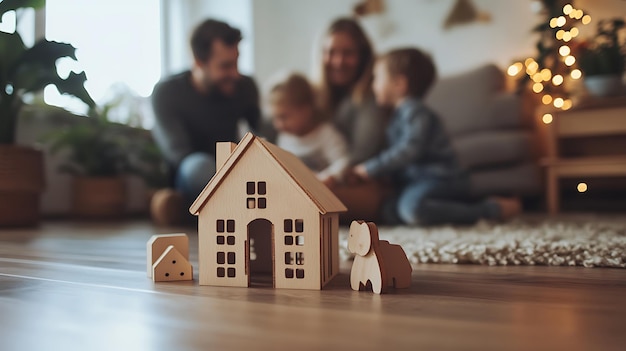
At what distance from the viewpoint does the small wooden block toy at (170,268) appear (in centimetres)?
84

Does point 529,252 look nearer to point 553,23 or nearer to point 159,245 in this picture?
point 159,245

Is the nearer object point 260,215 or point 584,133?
point 260,215

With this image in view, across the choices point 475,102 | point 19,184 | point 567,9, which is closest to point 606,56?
point 567,9

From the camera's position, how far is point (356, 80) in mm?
2355

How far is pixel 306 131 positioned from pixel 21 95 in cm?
103

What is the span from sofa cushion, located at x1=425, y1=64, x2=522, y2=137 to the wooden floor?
222 cm

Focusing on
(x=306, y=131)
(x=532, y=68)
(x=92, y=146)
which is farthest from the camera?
(x=532, y=68)

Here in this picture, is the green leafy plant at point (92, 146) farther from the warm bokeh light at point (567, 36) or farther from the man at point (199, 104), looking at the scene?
the warm bokeh light at point (567, 36)

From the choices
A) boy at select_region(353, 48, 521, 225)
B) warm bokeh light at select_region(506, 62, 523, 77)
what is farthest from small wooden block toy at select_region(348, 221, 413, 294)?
warm bokeh light at select_region(506, 62, 523, 77)

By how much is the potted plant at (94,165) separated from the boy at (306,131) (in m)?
1.04

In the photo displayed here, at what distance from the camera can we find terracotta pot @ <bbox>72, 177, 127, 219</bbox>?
2.83 m

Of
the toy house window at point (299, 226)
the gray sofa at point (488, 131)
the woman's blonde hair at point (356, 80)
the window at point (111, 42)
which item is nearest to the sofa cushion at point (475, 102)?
the gray sofa at point (488, 131)

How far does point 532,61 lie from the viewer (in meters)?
3.02

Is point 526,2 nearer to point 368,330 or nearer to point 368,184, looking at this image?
point 368,184
